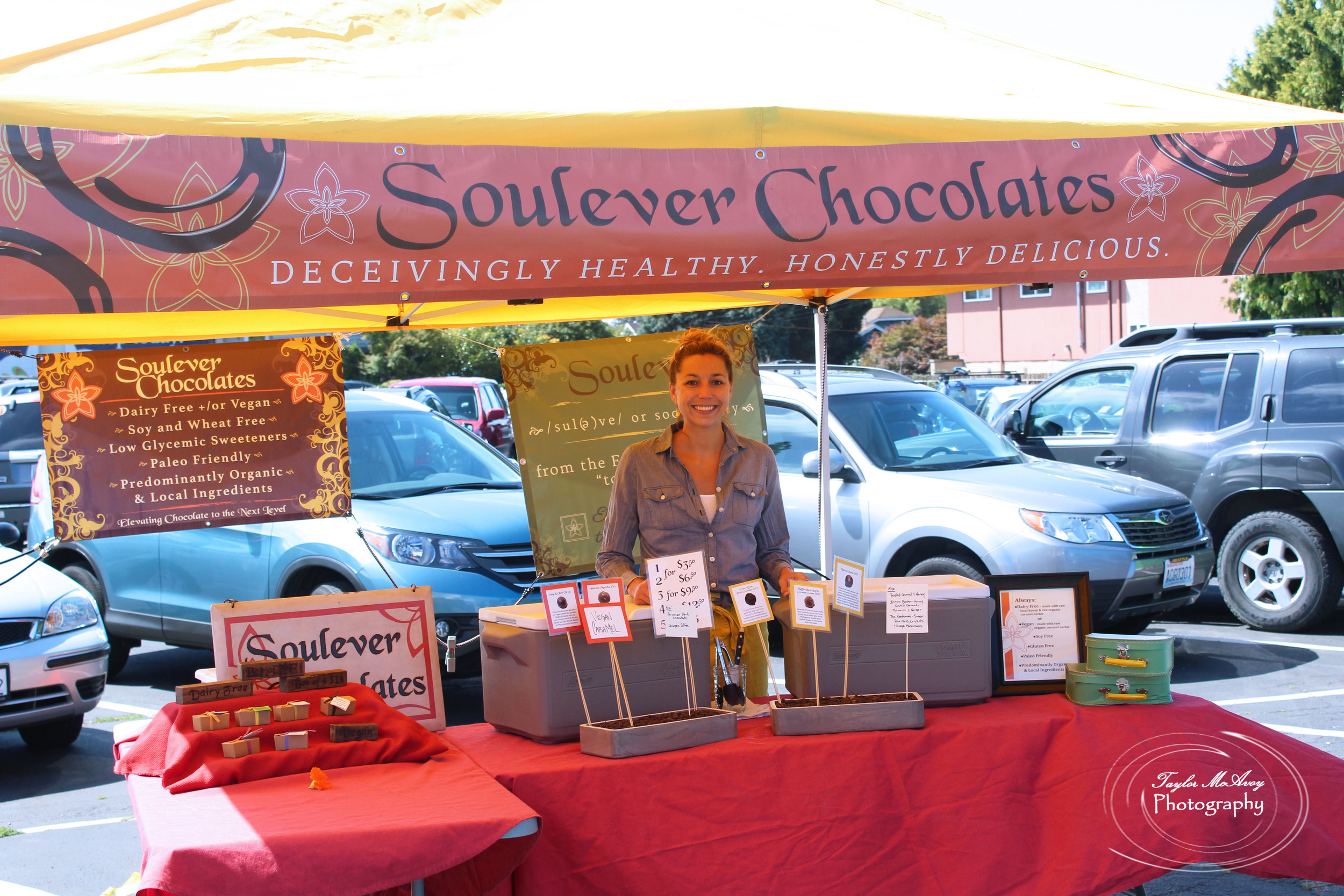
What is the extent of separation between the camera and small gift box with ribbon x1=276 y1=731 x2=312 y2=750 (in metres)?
2.88

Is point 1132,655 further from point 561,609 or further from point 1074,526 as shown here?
point 1074,526

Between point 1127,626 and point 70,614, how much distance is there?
246 inches

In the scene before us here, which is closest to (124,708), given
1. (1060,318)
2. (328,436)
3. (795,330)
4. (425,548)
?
(425,548)

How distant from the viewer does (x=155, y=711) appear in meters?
6.80

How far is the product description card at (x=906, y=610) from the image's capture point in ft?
11.0

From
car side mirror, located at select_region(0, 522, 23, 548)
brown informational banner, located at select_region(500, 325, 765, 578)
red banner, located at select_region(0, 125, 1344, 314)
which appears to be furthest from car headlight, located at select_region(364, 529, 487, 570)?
red banner, located at select_region(0, 125, 1344, 314)

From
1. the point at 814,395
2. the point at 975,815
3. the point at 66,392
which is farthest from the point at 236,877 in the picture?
the point at 814,395

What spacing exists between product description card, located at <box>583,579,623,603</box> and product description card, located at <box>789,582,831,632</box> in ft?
1.75

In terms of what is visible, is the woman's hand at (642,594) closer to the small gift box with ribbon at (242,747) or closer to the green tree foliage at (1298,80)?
the small gift box with ribbon at (242,747)

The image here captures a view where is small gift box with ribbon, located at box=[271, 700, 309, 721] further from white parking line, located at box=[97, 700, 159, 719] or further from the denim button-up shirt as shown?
white parking line, located at box=[97, 700, 159, 719]

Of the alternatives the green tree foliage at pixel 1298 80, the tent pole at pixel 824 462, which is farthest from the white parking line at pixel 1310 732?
the green tree foliage at pixel 1298 80

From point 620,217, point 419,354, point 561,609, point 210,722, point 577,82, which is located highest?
point 419,354

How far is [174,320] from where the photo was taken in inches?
163

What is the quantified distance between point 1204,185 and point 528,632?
2.36 metres
